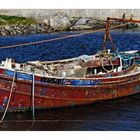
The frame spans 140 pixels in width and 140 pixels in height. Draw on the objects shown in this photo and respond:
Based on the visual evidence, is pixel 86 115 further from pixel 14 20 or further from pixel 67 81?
pixel 14 20

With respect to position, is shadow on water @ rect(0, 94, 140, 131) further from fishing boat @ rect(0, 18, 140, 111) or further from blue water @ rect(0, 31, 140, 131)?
fishing boat @ rect(0, 18, 140, 111)

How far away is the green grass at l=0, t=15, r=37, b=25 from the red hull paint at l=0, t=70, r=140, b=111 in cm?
A: 163

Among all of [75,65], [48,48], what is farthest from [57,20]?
[48,48]

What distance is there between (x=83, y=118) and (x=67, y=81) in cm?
116

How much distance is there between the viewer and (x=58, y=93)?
13.6m

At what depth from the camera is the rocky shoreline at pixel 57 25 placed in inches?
530

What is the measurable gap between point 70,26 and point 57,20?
689 mm

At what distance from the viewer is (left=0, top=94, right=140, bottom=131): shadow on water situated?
12.8 m

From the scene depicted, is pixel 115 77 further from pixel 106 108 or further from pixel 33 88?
pixel 33 88

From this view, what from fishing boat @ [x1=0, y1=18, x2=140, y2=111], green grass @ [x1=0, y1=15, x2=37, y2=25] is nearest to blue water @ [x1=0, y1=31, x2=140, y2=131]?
fishing boat @ [x1=0, y1=18, x2=140, y2=111]

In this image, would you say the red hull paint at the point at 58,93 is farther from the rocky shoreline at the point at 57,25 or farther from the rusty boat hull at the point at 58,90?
the rocky shoreline at the point at 57,25

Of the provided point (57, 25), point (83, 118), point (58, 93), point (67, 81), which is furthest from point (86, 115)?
point (57, 25)

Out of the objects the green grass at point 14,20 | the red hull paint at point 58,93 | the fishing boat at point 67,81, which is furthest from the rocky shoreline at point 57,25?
the red hull paint at point 58,93
